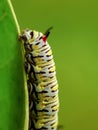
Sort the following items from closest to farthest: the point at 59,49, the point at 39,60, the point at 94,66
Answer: the point at 39,60
the point at 59,49
the point at 94,66

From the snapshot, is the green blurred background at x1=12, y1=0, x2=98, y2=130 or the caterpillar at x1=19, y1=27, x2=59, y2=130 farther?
the green blurred background at x1=12, y1=0, x2=98, y2=130

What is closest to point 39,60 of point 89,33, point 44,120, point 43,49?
point 43,49

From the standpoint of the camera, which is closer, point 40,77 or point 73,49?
point 40,77

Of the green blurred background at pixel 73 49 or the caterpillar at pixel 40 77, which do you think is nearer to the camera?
the caterpillar at pixel 40 77

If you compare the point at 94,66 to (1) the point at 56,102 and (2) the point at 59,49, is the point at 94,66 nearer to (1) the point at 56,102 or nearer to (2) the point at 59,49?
(2) the point at 59,49

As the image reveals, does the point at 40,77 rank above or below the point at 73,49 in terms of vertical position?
below
